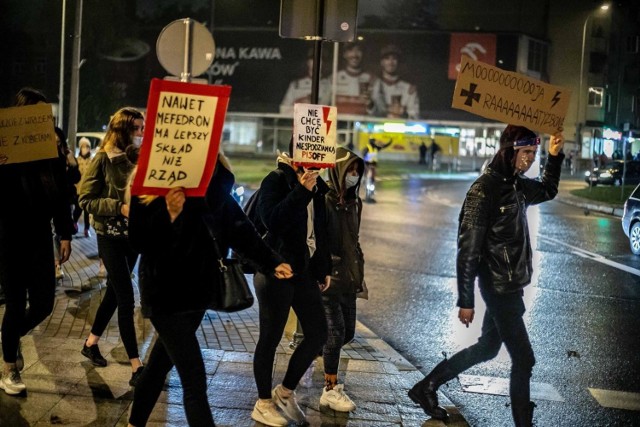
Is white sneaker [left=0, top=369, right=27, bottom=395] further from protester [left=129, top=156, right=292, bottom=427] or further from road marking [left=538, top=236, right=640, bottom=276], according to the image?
road marking [left=538, top=236, right=640, bottom=276]

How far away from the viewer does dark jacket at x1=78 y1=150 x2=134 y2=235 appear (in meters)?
5.98

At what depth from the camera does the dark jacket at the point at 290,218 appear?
5020 millimetres

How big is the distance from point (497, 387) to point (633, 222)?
9735 millimetres

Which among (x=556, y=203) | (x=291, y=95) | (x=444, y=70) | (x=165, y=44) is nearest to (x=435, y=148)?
(x=444, y=70)

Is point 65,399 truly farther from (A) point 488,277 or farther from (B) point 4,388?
(A) point 488,277

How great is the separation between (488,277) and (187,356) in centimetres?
198

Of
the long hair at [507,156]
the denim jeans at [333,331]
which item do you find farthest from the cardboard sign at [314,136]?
the long hair at [507,156]

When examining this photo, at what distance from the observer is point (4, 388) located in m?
5.54

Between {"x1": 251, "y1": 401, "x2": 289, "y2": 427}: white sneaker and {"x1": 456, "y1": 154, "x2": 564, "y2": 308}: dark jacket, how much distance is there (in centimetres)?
131

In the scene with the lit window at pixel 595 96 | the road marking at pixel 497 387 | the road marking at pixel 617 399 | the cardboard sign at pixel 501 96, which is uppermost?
the lit window at pixel 595 96

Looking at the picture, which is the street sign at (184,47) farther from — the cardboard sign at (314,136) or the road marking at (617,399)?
the road marking at (617,399)

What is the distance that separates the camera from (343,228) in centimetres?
575

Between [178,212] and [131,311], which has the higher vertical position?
[178,212]

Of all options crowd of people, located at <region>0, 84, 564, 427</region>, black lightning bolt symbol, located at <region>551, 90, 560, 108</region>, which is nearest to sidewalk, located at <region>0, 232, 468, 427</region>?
crowd of people, located at <region>0, 84, 564, 427</region>
